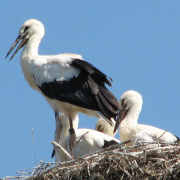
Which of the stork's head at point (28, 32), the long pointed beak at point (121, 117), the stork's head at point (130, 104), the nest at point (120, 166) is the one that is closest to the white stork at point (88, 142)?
the long pointed beak at point (121, 117)

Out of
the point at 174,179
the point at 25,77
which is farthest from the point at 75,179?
the point at 25,77

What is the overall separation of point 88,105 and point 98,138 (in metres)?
0.48

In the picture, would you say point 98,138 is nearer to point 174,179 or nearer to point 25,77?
point 25,77

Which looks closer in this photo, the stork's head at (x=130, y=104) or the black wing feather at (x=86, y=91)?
the black wing feather at (x=86, y=91)

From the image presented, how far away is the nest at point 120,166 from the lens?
9.22 m

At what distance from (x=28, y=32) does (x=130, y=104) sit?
1.89m

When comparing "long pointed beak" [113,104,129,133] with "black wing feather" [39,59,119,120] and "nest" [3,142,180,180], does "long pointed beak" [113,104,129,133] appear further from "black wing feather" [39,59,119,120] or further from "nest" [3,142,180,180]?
"nest" [3,142,180,180]

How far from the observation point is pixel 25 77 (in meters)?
12.7

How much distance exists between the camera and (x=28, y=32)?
1296cm

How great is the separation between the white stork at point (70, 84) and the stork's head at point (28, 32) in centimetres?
29

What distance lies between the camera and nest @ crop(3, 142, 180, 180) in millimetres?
9219

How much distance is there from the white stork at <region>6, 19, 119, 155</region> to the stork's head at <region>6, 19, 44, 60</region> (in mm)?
289

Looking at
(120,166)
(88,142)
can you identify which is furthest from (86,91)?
(120,166)

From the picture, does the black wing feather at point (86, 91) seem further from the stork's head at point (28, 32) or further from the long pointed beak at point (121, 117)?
the stork's head at point (28, 32)
